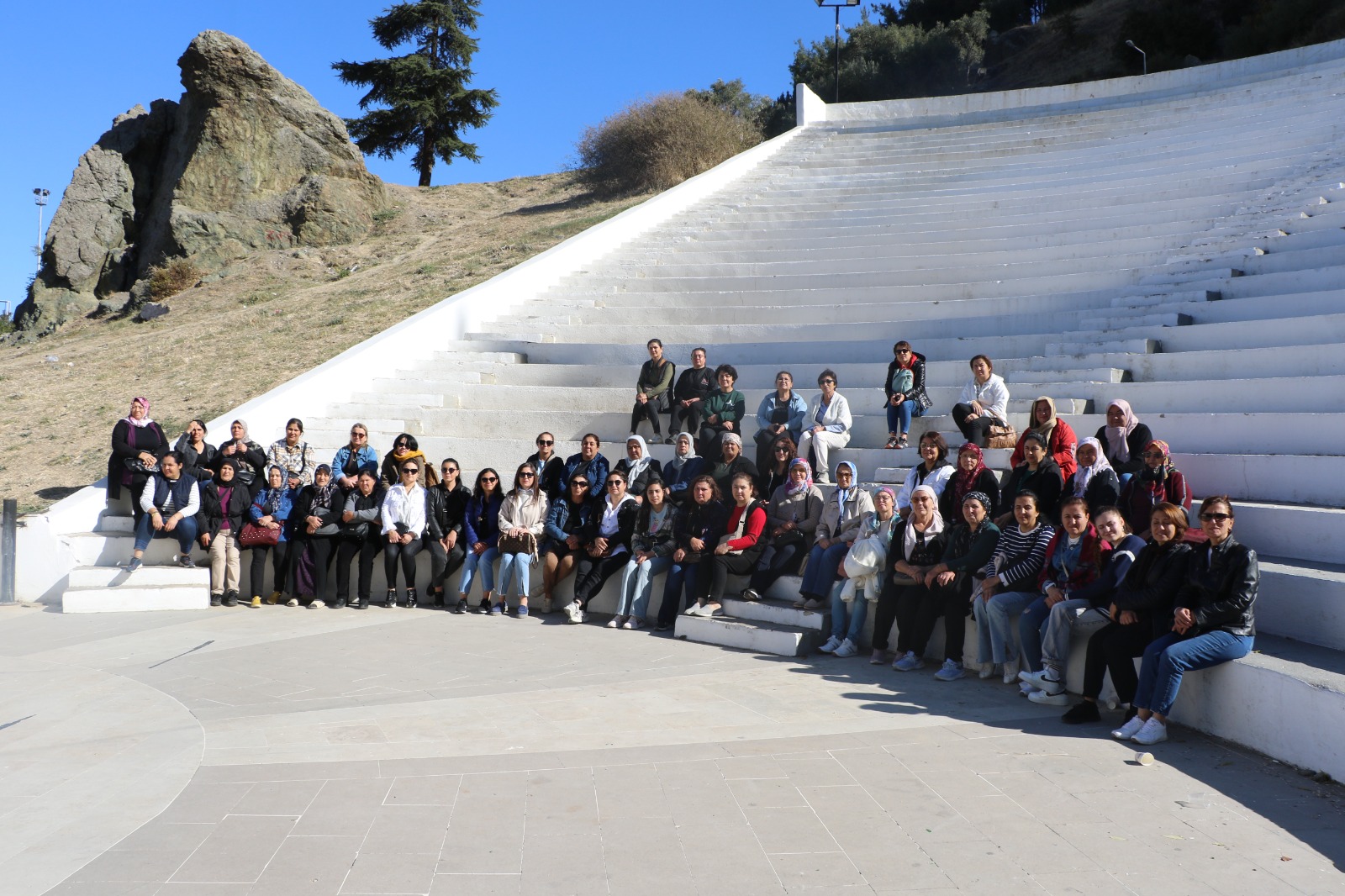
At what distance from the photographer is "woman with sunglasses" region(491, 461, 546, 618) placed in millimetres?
8414

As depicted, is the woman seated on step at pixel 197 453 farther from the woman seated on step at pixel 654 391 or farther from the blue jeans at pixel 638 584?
the blue jeans at pixel 638 584

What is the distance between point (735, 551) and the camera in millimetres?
7668

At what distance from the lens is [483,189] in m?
26.9

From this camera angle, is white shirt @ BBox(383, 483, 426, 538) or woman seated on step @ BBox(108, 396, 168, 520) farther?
woman seated on step @ BBox(108, 396, 168, 520)

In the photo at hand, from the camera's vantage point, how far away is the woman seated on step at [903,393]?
8.73 meters

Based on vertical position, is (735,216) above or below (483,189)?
below

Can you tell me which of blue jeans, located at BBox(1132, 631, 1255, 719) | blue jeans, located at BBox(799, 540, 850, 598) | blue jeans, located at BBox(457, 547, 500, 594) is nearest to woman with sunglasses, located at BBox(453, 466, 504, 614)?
blue jeans, located at BBox(457, 547, 500, 594)

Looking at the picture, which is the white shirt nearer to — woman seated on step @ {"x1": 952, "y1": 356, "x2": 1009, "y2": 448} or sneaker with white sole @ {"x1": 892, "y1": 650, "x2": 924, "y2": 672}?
sneaker with white sole @ {"x1": 892, "y1": 650, "x2": 924, "y2": 672}

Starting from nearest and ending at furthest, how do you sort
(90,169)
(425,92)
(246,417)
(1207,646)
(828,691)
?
(1207,646) < (828,691) < (246,417) < (90,169) < (425,92)

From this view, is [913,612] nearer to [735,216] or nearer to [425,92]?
[735,216]

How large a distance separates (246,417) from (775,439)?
16.8ft

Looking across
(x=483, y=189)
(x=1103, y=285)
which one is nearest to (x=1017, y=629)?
(x=1103, y=285)

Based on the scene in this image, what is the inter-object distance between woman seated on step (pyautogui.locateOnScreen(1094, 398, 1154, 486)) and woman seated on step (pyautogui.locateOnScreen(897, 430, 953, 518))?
0.99 metres

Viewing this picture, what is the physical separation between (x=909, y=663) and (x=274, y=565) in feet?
17.3
